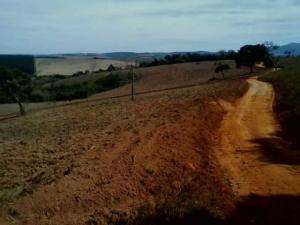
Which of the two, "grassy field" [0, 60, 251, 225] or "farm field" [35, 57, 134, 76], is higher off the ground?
"grassy field" [0, 60, 251, 225]

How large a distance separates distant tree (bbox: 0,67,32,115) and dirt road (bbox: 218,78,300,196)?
3843cm

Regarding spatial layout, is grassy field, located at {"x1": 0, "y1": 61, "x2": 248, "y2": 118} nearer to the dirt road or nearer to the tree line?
the tree line

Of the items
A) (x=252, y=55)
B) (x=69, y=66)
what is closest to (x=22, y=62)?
(x=252, y=55)

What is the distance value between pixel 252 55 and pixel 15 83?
95.6 feet

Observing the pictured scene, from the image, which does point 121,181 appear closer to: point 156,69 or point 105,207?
point 105,207

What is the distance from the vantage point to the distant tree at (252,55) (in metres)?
70.4

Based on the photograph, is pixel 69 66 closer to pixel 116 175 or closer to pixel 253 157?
pixel 253 157

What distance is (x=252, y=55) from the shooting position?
7094 centimetres

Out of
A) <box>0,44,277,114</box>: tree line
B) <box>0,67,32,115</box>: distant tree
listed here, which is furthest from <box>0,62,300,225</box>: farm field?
<box>0,44,277,114</box>: tree line

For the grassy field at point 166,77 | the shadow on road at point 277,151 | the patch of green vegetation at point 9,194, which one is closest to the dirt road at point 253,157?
the shadow on road at point 277,151

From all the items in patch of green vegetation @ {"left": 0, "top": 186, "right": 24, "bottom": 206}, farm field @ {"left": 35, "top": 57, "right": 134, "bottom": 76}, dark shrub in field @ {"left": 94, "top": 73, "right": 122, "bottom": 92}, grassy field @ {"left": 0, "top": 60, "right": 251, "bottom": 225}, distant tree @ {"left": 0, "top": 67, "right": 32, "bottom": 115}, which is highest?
grassy field @ {"left": 0, "top": 60, "right": 251, "bottom": 225}

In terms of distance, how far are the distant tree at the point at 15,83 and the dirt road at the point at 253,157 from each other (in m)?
38.4

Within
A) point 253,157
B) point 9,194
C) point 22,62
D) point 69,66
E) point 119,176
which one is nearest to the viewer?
point 9,194

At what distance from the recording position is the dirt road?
1348cm
